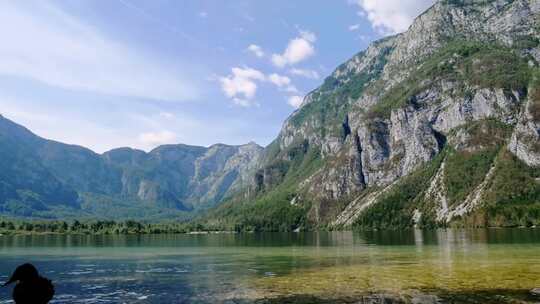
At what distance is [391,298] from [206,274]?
3403cm

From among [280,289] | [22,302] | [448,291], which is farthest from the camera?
[280,289]

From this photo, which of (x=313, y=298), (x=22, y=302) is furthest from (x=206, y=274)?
(x=22, y=302)

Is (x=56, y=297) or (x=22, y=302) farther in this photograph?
(x=56, y=297)

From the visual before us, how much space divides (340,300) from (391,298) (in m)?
4.59

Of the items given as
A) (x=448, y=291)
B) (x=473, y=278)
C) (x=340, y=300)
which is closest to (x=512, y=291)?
(x=448, y=291)

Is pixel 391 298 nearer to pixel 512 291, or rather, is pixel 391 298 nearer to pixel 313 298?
pixel 313 298

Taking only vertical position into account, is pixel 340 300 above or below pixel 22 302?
below

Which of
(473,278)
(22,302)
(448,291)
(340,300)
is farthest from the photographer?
(473,278)

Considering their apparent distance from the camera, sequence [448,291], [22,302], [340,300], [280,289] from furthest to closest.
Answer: [280,289], [448,291], [340,300], [22,302]

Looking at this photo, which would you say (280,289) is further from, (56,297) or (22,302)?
(22,302)

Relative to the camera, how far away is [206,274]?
2749 inches

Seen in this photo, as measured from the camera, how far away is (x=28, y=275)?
35.3 ft

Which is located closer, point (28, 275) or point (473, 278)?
point (28, 275)

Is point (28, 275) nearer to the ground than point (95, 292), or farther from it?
farther from it
